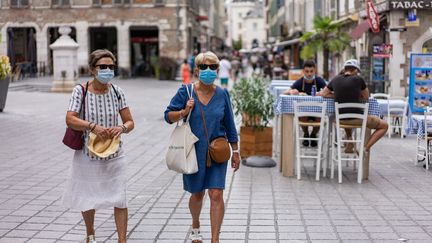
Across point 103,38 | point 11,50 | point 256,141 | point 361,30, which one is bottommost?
point 256,141

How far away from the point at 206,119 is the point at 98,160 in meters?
0.94

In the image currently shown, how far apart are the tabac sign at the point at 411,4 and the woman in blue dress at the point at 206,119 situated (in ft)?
53.7

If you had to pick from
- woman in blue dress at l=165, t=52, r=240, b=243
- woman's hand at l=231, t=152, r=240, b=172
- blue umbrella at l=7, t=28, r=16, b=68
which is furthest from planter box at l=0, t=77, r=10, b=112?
blue umbrella at l=7, t=28, r=16, b=68

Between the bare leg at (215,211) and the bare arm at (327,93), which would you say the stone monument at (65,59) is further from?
the bare leg at (215,211)

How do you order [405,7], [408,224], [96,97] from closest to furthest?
[96,97], [408,224], [405,7]

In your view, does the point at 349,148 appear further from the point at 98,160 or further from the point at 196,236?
the point at 98,160

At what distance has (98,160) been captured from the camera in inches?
210

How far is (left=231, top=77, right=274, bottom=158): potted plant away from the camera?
10.4m

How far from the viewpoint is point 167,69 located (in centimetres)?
3850

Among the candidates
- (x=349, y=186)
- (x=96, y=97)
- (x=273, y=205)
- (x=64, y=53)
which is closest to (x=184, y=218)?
(x=273, y=205)

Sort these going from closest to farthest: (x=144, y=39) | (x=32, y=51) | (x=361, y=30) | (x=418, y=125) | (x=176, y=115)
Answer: (x=176, y=115), (x=418, y=125), (x=361, y=30), (x=32, y=51), (x=144, y=39)

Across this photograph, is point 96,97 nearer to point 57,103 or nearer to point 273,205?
point 273,205

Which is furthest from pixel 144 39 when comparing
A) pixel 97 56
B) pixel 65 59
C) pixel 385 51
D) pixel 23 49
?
pixel 97 56

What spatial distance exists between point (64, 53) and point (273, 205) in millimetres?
20467
